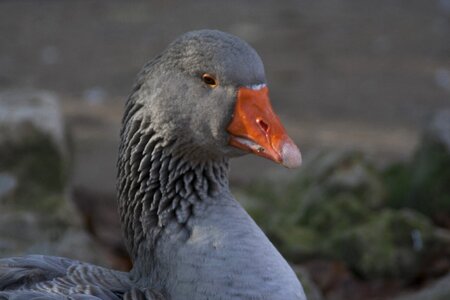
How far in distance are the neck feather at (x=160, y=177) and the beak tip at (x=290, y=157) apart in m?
0.54

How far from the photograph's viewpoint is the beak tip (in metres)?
3.70

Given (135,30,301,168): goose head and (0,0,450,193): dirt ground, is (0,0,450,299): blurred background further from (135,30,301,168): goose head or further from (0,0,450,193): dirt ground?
(135,30,301,168): goose head

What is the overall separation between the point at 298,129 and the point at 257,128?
640 cm

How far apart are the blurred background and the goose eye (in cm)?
215

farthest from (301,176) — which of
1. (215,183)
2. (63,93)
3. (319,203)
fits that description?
(63,93)

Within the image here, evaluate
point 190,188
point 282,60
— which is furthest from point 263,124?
point 282,60

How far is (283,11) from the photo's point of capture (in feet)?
47.6

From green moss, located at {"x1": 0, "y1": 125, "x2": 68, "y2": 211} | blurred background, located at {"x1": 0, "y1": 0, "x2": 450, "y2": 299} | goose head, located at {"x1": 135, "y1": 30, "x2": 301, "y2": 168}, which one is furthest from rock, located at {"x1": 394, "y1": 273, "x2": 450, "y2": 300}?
green moss, located at {"x1": 0, "y1": 125, "x2": 68, "y2": 211}

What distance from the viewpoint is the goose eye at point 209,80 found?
400 cm

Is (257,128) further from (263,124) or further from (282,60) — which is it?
(282,60)

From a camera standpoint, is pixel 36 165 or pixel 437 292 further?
pixel 36 165

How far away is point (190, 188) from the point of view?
13.7 feet

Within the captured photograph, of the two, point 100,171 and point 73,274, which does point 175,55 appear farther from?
point 100,171

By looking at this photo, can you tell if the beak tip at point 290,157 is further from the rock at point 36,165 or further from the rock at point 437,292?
the rock at point 36,165
